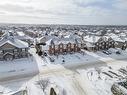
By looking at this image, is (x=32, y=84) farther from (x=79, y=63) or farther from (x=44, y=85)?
(x=79, y=63)

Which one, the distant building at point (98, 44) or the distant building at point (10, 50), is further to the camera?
the distant building at point (98, 44)

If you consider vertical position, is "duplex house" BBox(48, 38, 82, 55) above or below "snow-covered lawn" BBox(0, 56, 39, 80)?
above

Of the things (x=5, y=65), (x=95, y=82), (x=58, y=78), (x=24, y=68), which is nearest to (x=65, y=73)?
(x=58, y=78)

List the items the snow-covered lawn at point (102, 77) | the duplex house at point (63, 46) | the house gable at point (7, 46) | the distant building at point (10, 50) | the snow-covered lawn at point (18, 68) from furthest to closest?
the duplex house at point (63, 46) → the distant building at point (10, 50) → the house gable at point (7, 46) → the snow-covered lawn at point (18, 68) → the snow-covered lawn at point (102, 77)

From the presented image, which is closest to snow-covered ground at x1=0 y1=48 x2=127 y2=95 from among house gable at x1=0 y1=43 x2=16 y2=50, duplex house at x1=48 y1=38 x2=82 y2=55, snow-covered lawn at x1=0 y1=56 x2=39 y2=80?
snow-covered lawn at x1=0 y1=56 x2=39 y2=80

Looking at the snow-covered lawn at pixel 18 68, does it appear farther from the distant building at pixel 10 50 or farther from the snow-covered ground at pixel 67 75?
the distant building at pixel 10 50

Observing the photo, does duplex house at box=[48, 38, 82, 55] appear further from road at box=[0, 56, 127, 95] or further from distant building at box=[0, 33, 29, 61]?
road at box=[0, 56, 127, 95]

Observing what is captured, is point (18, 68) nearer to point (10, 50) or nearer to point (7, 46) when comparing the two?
point (10, 50)

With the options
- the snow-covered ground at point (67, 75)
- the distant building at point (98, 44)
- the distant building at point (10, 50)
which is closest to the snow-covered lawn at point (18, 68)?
the snow-covered ground at point (67, 75)

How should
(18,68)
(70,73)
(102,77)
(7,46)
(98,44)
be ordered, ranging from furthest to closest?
(98,44) → (7,46) → (18,68) → (70,73) → (102,77)

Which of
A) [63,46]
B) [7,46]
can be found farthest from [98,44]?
[7,46]

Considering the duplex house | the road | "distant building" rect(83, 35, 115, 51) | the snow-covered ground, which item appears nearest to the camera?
the snow-covered ground
